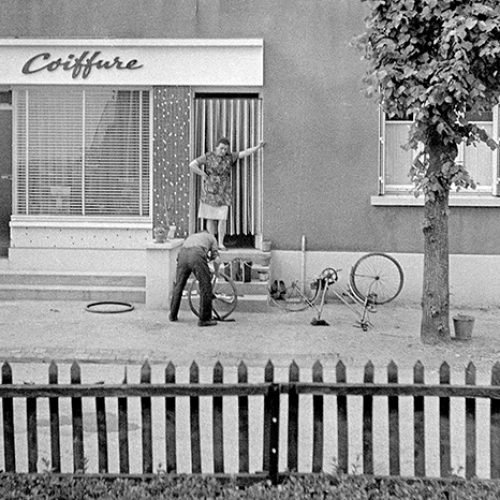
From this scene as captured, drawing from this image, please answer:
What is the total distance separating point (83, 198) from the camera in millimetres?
15812

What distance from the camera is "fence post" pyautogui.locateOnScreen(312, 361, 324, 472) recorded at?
5352 mm

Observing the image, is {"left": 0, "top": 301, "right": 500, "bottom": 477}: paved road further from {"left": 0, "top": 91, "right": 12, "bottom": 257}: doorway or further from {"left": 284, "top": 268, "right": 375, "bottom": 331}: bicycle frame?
{"left": 0, "top": 91, "right": 12, "bottom": 257}: doorway

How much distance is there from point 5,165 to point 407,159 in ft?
24.7

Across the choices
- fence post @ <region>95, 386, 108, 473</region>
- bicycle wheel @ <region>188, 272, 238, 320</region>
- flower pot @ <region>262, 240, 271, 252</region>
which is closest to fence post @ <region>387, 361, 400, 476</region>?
fence post @ <region>95, 386, 108, 473</region>

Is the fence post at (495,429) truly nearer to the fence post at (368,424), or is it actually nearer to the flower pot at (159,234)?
the fence post at (368,424)

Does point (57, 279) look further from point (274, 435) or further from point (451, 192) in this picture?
point (274, 435)

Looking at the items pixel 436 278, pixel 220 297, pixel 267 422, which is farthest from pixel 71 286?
pixel 267 422

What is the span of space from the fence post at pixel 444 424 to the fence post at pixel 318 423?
29.6 inches

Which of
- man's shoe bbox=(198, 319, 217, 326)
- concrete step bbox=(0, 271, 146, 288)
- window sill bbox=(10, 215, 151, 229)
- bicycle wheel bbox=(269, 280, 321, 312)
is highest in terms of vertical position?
window sill bbox=(10, 215, 151, 229)

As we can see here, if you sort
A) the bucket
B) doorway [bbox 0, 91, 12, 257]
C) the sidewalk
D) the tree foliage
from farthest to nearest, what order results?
1. doorway [bbox 0, 91, 12, 257]
2. the bucket
3. the sidewalk
4. the tree foliage

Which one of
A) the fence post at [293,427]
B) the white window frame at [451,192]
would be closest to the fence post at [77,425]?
the fence post at [293,427]

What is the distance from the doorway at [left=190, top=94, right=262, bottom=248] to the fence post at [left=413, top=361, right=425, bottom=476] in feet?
33.9

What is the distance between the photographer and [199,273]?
12.3 m

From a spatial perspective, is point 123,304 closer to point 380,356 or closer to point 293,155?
point 293,155
